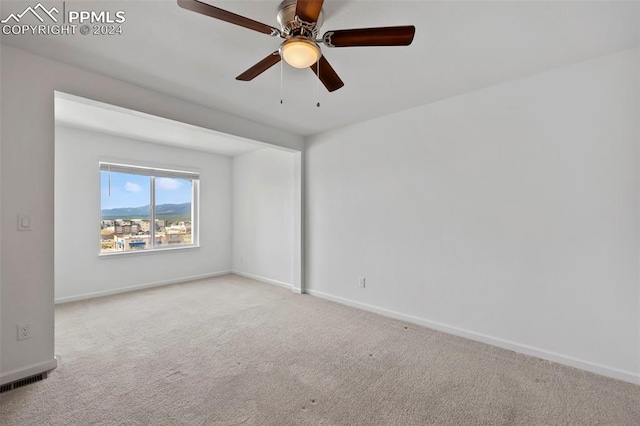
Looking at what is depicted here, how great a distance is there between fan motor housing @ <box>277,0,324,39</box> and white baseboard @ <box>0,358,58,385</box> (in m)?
2.97

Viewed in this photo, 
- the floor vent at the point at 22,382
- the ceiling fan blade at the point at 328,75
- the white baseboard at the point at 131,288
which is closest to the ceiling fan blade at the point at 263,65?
the ceiling fan blade at the point at 328,75

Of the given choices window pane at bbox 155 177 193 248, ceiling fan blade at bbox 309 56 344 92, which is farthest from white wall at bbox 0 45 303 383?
window pane at bbox 155 177 193 248

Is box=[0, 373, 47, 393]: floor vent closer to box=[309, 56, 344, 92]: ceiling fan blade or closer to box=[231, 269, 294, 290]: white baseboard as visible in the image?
box=[231, 269, 294, 290]: white baseboard

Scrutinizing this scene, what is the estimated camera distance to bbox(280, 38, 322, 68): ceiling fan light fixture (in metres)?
1.61

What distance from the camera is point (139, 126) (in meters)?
3.89

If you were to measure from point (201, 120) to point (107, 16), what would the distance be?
1.40 metres

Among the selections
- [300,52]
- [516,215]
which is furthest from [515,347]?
[300,52]

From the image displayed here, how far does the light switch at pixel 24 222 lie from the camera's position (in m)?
2.13

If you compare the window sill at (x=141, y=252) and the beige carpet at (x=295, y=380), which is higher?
the window sill at (x=141, y=252)

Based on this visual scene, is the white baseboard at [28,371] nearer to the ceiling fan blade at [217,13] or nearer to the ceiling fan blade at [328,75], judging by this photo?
the ceiling fan blade at [217,13]

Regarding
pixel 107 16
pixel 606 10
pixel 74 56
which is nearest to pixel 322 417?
pixel 107 16

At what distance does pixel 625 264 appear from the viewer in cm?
212

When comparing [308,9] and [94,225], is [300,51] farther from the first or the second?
[94,225]

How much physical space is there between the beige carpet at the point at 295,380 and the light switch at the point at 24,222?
1129 mm
